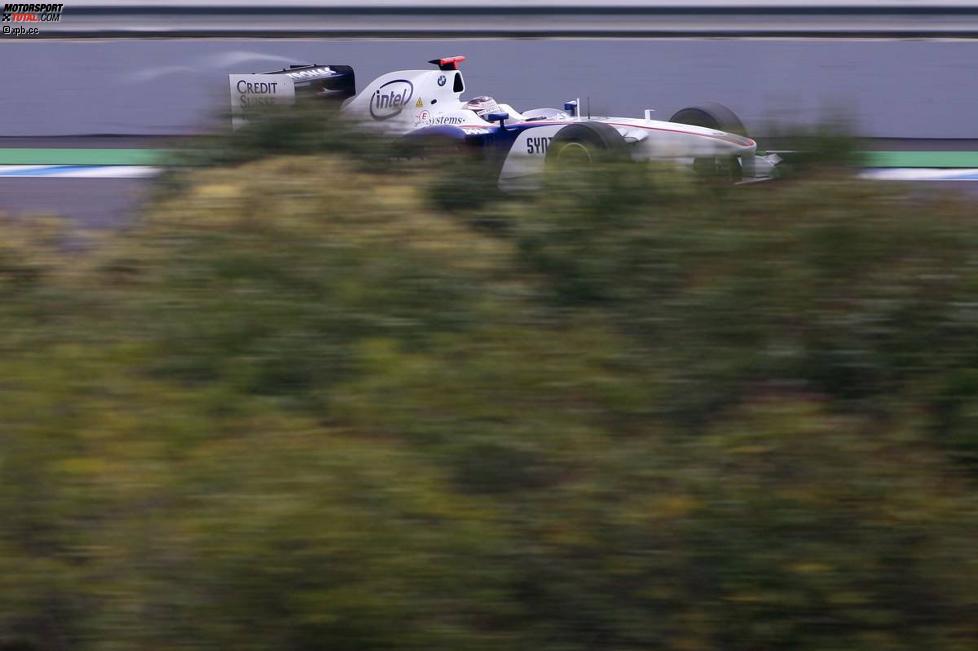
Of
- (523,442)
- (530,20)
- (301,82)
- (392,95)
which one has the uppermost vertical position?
(530,20)

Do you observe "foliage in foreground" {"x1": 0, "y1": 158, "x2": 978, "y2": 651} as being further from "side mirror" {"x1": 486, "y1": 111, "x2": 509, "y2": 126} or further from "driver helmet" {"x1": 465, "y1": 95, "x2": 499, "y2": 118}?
"driver helmet" {"x1": 465, "y1": 95, "x2": 499, "y2": 118}

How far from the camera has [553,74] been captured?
1806cm

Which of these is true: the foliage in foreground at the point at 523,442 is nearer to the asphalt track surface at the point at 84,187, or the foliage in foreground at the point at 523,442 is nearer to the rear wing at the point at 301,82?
the asphalt track surface at the point at 84,187

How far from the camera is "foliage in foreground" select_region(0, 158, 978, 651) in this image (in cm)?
278

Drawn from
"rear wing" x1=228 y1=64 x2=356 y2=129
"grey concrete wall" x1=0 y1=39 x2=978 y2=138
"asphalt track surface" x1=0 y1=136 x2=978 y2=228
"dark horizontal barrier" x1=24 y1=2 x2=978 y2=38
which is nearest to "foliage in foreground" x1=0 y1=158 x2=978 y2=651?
"asphalt track surface" x1=0 y1=136 x2=978 y2=228

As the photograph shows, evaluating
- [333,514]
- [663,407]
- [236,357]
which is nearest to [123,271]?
[236,357]

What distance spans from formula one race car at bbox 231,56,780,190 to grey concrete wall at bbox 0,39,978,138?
3473mm

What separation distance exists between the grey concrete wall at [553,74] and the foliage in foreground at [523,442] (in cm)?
1328

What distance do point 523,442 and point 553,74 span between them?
51.6 ft

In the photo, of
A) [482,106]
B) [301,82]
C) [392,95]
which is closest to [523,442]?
[392,95]

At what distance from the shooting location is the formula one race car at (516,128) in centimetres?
414

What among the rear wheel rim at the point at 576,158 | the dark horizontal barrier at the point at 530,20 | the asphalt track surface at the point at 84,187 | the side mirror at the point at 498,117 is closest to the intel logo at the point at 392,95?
the side mirror at the point at 498,117

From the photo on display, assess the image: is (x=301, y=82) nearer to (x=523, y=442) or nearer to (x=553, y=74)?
(x=553, y=74)

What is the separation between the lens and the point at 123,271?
13.1 ft
